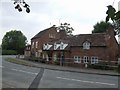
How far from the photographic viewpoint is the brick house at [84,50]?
3830cm

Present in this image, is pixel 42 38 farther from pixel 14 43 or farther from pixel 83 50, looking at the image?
pixel 14 43

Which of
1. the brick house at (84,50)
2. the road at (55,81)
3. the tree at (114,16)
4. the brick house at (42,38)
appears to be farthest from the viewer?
the brick house at (42,38)

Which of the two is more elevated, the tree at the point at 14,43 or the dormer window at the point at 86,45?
the tree at the point at 14,43

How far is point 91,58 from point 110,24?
1491 inches

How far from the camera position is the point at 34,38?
65.2 metres

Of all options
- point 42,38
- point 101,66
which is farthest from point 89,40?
point 42,38

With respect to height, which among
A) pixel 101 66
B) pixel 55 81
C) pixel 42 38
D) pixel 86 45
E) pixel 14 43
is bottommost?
pixel 55 81

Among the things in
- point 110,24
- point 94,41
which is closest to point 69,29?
point 94,41

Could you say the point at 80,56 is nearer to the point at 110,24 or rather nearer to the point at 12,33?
the point at 110,24

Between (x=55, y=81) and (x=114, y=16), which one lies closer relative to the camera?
(x=114, y=16)

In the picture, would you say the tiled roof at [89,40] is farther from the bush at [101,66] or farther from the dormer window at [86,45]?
the bush at [101,66]

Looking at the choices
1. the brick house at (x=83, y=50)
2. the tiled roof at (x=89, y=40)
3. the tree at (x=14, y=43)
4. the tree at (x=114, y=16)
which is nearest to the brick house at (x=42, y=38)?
the brick house at (x=83, y=50)

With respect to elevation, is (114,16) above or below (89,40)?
below

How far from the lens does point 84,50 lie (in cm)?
4088
